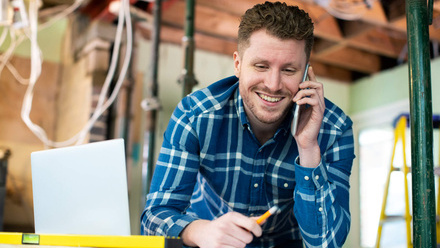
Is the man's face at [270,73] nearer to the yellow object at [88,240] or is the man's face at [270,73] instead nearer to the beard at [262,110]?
the beard at [262,110]

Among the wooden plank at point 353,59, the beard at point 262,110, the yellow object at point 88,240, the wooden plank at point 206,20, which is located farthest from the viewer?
the wooden plank at point 353,59

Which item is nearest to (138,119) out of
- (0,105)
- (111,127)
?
(111,127)

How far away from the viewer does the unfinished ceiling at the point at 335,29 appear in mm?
3260

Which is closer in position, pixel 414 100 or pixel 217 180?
pixel 414 100

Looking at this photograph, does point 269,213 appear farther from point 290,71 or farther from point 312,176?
point 290,71

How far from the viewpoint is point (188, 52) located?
2238mm

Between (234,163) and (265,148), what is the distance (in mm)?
95

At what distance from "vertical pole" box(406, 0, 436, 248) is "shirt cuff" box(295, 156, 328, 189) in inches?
7.8

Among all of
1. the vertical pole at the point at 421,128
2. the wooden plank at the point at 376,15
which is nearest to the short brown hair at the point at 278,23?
the vertical pole at the point at 421,128

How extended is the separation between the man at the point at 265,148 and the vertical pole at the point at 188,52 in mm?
743

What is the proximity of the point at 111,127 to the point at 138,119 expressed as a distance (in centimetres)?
41

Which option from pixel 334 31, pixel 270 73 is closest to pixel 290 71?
pixel 270 73

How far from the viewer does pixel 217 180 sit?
4.47 ft

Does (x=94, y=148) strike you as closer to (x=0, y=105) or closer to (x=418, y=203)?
(x=418, y=203)
